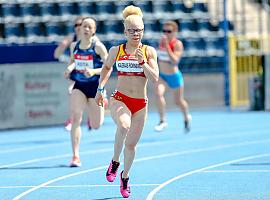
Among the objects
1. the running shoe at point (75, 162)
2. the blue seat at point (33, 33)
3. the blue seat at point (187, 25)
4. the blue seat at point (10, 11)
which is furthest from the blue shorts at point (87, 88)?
the blue seat at point (187, 25)

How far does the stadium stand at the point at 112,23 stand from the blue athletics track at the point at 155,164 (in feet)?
20.1

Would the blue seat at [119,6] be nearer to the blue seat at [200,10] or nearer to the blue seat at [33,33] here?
the blue seat at [200,10]

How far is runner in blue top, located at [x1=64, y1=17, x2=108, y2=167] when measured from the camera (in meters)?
12.0

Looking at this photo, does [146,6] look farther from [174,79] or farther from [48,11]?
[174,79]

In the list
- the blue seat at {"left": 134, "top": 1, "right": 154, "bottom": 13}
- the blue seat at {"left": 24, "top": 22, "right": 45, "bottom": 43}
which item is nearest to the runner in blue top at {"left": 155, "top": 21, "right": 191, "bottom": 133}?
the blue seat at {"left": 24, "top": 22, "right": 45, "bottom": 43}

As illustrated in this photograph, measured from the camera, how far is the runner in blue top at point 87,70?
12.0 meters

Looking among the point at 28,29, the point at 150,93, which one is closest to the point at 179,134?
the point at 150,93

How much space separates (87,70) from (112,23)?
1372cm

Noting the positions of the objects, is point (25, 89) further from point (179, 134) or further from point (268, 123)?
point (268, 123)

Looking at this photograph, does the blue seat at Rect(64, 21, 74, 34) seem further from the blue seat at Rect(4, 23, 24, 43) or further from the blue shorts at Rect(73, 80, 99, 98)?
the blue shorts at Rect(73, 80, 99, 98)

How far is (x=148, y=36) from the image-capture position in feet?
83.9

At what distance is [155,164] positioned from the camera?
12.1 m

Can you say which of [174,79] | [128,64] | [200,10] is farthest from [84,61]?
[200,10]

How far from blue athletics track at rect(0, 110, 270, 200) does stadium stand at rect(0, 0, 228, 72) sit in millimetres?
6112
